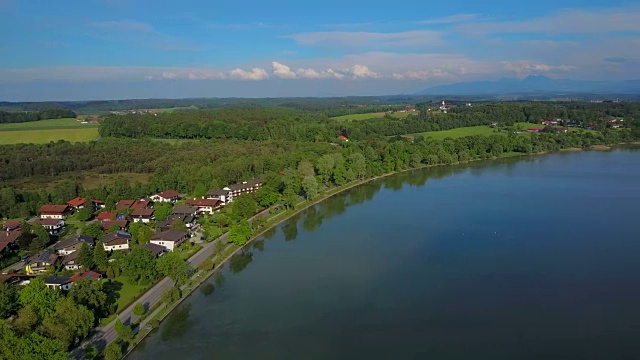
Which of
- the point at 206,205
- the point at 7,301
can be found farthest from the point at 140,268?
the point at 206,205

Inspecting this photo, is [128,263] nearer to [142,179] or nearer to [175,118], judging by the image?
[142,179]

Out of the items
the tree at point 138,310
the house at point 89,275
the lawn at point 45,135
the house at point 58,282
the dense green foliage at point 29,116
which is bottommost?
the tree at point 138,310

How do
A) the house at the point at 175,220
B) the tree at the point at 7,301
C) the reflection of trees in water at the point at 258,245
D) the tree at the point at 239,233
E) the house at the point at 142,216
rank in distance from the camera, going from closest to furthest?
1. the tree at the point at 7,301
2. the tree at the point at 239,233
3. the reflection of trees in water at the point at 258,245
4. the house at the point at 175,220
5. the house at the point at 142,216

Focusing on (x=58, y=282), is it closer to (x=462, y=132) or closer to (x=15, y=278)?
(x=15, y=278)

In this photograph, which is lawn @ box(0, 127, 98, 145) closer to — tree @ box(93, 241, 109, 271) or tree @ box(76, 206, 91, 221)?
tree @ box(76, 206, 91, 221)

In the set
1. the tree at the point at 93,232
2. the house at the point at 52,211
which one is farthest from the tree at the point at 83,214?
the tree at the point at 93,232

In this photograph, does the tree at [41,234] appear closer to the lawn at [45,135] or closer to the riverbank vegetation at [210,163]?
the riverbank vegetation at [210,163]
